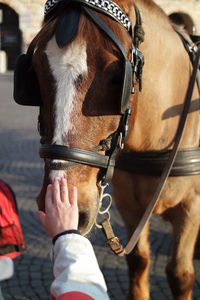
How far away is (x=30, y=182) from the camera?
543 centimetres

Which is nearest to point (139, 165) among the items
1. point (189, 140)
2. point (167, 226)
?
point (189, 140)

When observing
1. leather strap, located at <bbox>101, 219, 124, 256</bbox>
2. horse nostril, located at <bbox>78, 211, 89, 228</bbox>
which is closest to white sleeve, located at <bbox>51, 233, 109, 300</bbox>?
horse nostril, located at <bbox>78, 211, 89, 228</bbox>

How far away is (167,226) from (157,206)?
2061 mm

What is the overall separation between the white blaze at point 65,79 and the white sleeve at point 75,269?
286 millimetres

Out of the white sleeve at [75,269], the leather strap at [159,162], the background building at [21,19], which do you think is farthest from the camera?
the background building at [21,19]

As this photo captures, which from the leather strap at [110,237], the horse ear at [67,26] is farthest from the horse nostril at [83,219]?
the horse ear at [67,26]

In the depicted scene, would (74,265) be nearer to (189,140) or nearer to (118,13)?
(118,13)

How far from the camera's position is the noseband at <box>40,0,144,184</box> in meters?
1.44

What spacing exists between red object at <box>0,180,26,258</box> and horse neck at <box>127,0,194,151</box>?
638 mm

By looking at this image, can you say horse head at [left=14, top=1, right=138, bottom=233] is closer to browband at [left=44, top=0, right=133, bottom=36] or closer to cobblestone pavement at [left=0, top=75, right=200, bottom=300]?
browband at [left=44, top=0, right=133, bottom=36]

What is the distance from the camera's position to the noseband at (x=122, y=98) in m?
1.44

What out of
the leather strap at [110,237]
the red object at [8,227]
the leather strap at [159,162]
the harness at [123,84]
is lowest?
the red object at [8,227]

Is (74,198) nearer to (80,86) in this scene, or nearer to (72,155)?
(72,155)

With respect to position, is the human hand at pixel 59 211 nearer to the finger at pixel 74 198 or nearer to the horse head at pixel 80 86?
the finger at pixel 74 198
